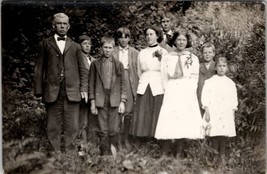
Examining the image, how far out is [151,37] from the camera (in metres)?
5.07

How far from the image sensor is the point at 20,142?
195 inches

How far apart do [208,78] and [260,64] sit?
59 cm

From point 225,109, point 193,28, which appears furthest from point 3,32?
point 225,109

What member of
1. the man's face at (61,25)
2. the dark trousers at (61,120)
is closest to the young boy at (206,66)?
the dark trousers at (61,120)

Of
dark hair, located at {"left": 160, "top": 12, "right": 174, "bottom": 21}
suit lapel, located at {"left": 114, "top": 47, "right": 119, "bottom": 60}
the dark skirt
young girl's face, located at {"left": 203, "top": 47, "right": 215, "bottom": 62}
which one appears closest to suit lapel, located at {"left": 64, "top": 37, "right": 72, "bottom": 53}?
suit lapel, located at {"left": 114, "top": 47, "right": 119, "bottom": 60}

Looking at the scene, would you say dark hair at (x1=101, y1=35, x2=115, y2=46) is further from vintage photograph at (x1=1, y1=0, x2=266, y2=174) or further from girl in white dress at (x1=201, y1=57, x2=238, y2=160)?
girl in white dress at (x1=201, y1=57, x2=238, y2=160)

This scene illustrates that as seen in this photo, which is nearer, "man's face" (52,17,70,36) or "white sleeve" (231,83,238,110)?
"man's face" (52,17,70,36)

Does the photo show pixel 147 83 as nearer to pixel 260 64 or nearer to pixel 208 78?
pixel 208 78

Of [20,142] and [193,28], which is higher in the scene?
[193,28]

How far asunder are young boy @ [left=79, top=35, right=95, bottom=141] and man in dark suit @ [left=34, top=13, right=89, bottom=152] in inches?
2.0

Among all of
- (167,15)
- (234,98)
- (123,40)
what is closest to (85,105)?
(123,40)

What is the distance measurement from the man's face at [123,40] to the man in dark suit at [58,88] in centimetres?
53

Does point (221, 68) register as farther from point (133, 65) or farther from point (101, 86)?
point (101, 86)

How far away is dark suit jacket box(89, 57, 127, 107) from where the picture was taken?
5004mm
